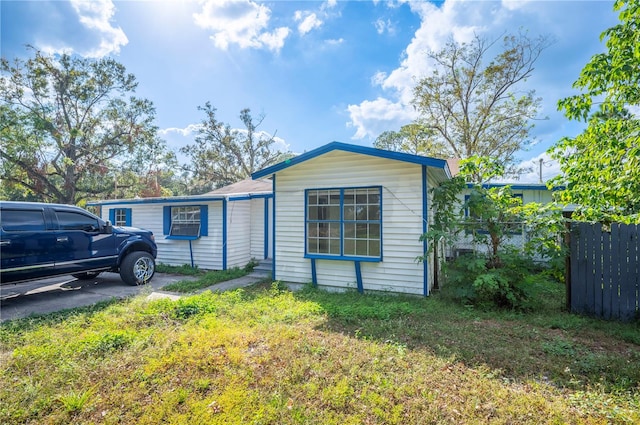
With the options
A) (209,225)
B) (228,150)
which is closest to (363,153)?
(209,225)

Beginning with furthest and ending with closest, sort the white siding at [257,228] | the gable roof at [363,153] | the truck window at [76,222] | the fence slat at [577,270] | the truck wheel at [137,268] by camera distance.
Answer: the white siding at [257,228] < the truck wheel at [137,268] < the truck window at [76,222] < the gable roof at [363,153] < the fence slat at [577,270]

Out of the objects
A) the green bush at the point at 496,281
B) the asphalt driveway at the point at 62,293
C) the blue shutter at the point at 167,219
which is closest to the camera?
the green bush at the point at 496,281

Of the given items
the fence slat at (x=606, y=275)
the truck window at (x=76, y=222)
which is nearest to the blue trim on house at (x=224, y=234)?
the truck window at (x=76, y=222)

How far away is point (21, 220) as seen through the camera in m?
5.54

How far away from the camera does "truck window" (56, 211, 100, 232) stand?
6094 millimetres

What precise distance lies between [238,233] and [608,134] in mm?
8820

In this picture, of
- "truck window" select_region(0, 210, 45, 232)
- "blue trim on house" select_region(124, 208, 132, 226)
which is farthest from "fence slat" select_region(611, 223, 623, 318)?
"blue trim on house" select_region(124, 208, 132, 226)

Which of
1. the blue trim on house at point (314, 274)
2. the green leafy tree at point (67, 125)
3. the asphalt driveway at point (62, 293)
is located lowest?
the asphalt driveway at point (62, 293)

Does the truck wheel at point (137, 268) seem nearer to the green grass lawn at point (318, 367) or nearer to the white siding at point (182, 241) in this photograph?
the white siding at point (182, 241)

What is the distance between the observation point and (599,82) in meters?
4.31

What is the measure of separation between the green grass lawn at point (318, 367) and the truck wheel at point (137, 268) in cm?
227

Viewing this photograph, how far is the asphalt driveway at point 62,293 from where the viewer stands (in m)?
5.51

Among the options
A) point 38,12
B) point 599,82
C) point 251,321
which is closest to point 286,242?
point 251,321

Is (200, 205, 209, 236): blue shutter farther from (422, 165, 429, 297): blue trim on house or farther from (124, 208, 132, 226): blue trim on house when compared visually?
A: (422, 165, 429, 297): blue trim on house
